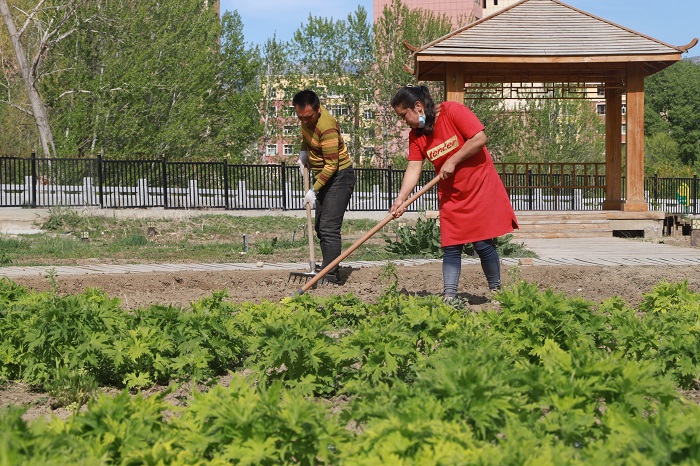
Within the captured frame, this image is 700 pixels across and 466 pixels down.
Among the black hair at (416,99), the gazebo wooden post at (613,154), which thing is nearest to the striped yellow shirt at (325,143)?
the black hair at (416,99)

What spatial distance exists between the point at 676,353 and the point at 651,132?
3351 inches

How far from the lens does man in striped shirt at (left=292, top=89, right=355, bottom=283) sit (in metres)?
8.56

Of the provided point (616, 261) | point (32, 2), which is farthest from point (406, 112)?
point (32, 2)

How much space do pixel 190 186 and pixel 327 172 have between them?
1585 centimetres

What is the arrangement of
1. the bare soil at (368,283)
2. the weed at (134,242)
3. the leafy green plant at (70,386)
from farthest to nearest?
the weed at (134,242) → the bare soil at (368,283) → the leafy green plant at (70,386)

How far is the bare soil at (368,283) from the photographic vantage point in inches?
308

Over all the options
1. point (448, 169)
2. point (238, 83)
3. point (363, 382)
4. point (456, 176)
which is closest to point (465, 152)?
point (448, 169)

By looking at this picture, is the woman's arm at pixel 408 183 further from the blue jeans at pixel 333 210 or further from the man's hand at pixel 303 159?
the man's hand at pixel 303 159

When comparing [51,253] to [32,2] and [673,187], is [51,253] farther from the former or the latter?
[32,2]

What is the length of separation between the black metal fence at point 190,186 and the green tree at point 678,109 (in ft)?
202

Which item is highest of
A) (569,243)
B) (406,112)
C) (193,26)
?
(193,26)

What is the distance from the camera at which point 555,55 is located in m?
16.9

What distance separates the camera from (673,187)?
30.1 m

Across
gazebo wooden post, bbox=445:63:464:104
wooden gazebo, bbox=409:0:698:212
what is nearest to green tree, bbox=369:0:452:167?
wooden gazebo, bbox=409:0:698:212
